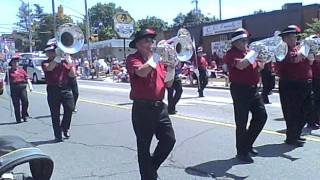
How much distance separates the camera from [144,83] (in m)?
5.73

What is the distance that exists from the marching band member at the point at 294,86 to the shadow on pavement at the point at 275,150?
19cm

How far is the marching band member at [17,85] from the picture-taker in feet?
42.9

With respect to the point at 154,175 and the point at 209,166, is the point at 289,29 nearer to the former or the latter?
the point at 209,166

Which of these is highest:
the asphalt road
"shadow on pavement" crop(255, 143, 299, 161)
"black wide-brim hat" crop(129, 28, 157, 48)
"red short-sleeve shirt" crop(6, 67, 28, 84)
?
"black wide-brim hat" crop(129, 28, 157, 48)

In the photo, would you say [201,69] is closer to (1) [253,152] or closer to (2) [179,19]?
(1) [253,152]

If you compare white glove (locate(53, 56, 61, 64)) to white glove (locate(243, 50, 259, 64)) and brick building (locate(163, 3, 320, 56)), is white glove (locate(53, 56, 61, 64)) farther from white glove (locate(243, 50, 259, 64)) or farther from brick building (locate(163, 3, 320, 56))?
brick building (locate(163, 3, 320, 56))

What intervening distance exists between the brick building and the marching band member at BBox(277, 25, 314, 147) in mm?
22609

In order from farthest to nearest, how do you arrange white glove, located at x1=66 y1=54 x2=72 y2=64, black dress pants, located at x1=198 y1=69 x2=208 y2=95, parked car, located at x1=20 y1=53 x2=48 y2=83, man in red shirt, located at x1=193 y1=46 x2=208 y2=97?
parked car, located at x1=20 y1=53 x2=48 y2=83 → black dress pants, located at x1=198 y1=69 x2=208 y2=95 → man in red shirt, located at x1=193 y1=46 x2=208 y2=97 → white glove, located at x1=66 y1=54 x2=72 y2=64

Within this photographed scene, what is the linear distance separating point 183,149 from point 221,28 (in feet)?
95.4

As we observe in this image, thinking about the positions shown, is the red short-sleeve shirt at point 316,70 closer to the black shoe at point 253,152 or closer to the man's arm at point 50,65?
the black shoe at point 253,152

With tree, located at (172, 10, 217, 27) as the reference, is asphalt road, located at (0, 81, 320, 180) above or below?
below

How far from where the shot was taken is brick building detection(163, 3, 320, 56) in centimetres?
3025

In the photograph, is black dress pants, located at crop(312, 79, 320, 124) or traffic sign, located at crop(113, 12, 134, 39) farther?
traffic sign, located at crop(113, 12, 134, 39)

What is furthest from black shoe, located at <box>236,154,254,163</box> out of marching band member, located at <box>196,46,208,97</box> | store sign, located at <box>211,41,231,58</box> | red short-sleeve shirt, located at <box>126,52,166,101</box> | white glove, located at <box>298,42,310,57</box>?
store sign, located at <box>211,41,231,58</box>
